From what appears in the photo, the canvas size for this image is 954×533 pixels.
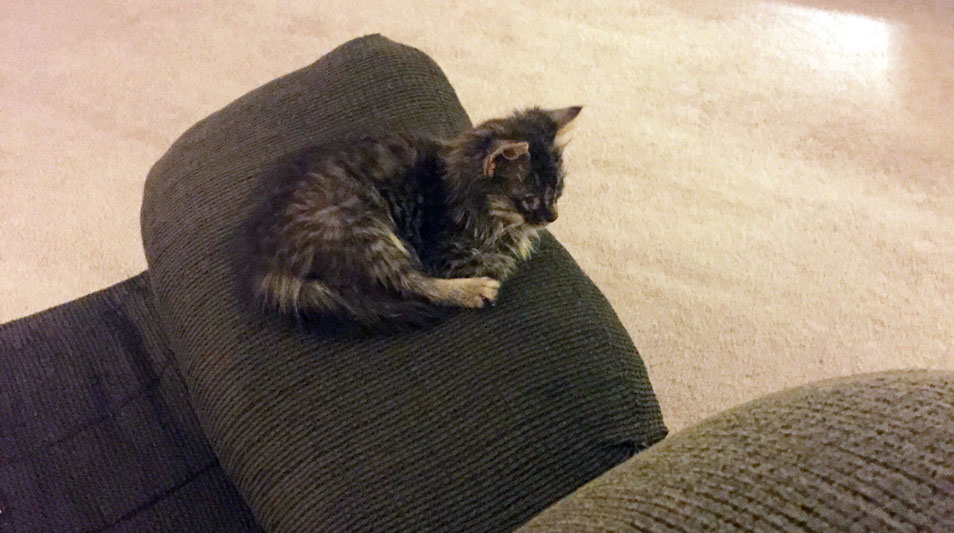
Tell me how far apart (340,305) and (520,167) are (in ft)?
1.63

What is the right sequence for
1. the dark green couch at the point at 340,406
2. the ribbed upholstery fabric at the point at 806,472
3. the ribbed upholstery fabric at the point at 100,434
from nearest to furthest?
the ribbed upholstery fabric at the point at 806,472 → the dark green couch at the point at 340,406 → the ribbed upholstery fabric at the point at 100,434

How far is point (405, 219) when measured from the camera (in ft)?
4.30

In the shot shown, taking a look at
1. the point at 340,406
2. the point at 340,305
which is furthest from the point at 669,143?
the point at 340,406

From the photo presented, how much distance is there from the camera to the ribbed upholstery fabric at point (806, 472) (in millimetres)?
538

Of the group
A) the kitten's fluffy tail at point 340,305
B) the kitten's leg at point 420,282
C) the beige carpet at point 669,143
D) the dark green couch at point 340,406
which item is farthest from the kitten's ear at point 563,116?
the beige carpet at point 669,143

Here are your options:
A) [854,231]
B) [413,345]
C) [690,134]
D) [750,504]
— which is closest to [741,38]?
[690,134]

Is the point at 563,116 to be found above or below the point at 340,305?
above

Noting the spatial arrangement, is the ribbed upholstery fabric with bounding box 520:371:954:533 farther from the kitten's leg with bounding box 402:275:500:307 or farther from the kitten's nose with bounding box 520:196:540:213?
the kitten's nose with bounding box 520:196:540:213

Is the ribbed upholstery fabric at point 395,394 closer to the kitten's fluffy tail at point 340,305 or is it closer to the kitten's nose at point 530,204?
the kitten's fluffy tail at point 340,305

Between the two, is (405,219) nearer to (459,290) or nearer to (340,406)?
(459,290)

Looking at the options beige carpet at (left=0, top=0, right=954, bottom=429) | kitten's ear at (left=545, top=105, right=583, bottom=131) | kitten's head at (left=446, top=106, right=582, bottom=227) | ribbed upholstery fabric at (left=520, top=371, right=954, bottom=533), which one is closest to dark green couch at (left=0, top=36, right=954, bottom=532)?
ribbed upholstery fabric at (left=520, top=371, right=954, bottom=533)

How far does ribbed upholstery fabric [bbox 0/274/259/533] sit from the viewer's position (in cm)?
100

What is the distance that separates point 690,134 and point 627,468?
176 cm

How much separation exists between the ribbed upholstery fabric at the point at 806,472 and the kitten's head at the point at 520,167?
72 cm
